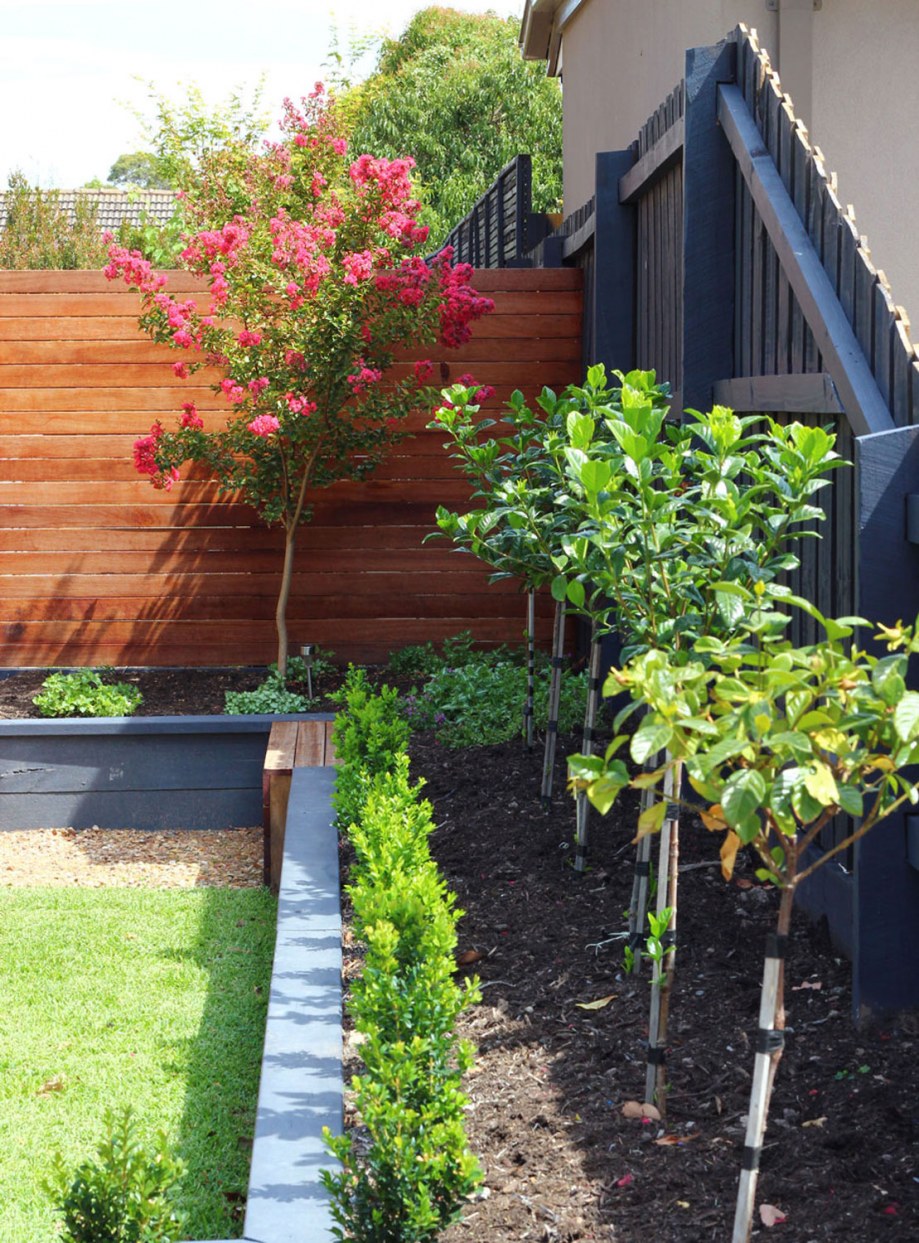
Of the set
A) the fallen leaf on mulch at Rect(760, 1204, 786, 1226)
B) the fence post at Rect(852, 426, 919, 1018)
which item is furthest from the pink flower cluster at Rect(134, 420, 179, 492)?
the fallen leaf on mulch at Rect(760, 1204, 786, 1226)

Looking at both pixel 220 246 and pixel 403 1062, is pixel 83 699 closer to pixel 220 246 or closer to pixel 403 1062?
pixel 220 246

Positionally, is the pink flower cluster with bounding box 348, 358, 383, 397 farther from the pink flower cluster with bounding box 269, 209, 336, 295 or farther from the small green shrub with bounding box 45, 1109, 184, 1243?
the small green shrub with bounding box 45, 1109, 184, 1243

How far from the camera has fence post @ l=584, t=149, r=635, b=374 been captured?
572 cm

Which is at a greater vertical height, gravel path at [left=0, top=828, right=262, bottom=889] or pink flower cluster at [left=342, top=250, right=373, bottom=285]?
pink flower cluster at [left=342, top=250, right=373, bottom=285]

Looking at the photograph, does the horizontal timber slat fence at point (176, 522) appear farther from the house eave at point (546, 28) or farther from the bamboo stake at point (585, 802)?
the house eave at point (546, 28)

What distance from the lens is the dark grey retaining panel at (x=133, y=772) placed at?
6207 millimetres

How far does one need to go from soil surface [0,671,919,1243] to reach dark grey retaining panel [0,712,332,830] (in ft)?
7.54

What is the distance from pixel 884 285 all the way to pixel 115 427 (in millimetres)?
5122

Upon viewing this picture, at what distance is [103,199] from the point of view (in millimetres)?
31078

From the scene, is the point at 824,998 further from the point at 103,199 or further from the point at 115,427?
the point at 103,199

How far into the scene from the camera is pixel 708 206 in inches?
163

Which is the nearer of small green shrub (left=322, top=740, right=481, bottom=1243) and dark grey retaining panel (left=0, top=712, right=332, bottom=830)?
small green shrub (left=322, top=740, right=481, bottom=1243)

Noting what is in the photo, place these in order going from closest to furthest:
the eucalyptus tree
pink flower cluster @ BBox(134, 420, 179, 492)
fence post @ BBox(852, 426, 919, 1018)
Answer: fence post @ BBox(852, 426, 919, 1018), the eucalyptus tree, pink flower cluster @ BBox(134, 420, 179, 492)

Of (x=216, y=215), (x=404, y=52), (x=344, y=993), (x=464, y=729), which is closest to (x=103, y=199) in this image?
(x=404, y=52)
